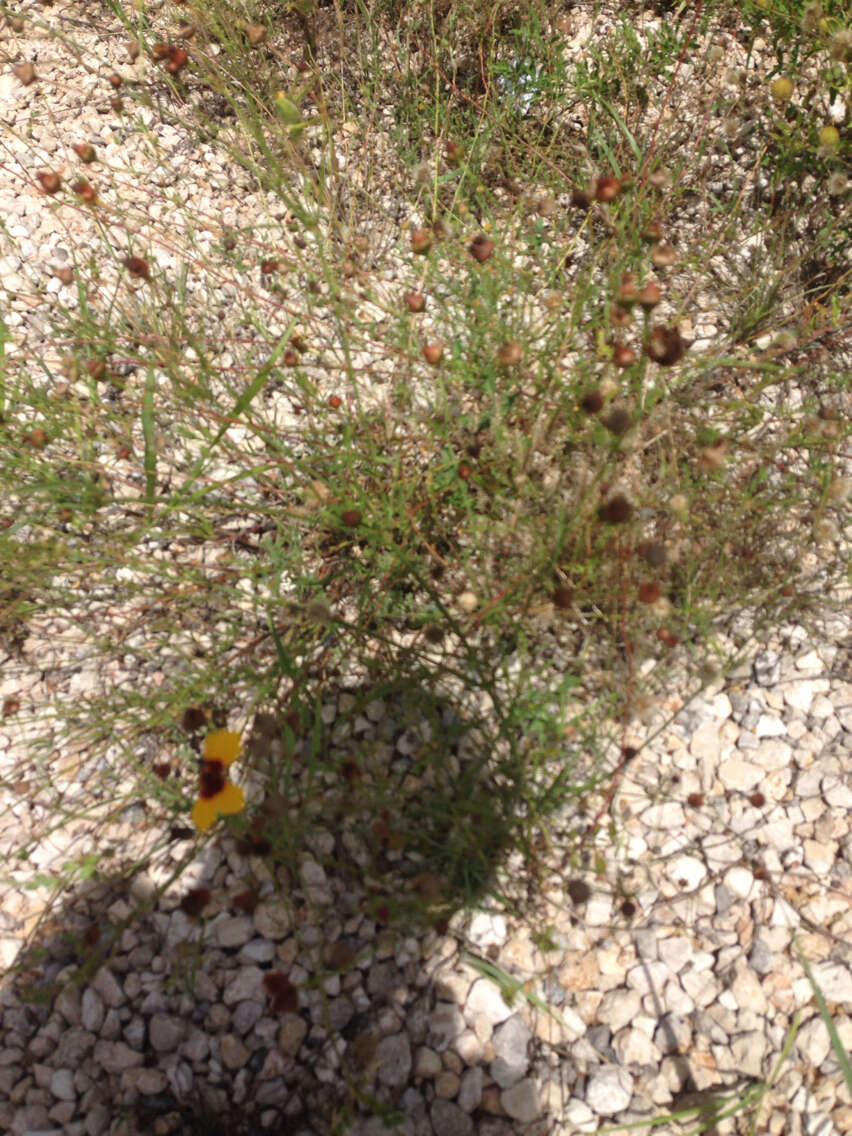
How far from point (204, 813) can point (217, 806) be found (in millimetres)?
26

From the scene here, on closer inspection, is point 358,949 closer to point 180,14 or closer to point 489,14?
point 489,14

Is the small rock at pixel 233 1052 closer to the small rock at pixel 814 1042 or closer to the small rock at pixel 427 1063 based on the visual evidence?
the small rock at pixel 427 1063

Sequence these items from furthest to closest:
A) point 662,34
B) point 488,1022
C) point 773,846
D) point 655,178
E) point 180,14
A: 1. point 180,14
2. point 662,34
3. point 655,178
4. point 773,846
5. point 488,1022

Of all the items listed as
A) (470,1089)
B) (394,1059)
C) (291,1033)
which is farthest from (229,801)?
(470,1089)

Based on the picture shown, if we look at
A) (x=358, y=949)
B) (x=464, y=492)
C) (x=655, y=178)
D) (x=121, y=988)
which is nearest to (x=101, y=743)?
(x=121, y=988)

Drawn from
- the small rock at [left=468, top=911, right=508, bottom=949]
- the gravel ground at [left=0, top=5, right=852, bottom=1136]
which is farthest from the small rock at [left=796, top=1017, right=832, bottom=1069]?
the small rock at [left=468, top=911, right=508, bottom=949]

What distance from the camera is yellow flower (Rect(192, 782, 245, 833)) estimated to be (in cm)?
139

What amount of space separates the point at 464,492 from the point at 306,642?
0.46 meters

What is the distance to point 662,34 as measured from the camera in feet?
7.43

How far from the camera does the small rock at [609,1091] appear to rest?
1320mm

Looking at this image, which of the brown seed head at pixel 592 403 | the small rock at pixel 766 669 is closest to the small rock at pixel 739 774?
the small rock at pixel 766 669

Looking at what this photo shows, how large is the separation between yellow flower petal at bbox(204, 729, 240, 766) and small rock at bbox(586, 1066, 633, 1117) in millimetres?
853

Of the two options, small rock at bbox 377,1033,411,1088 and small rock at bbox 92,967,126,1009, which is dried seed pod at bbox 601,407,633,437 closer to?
small rock at bbox 377,1033,411,1088

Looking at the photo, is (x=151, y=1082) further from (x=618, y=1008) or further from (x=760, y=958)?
(x=760, y=958)
